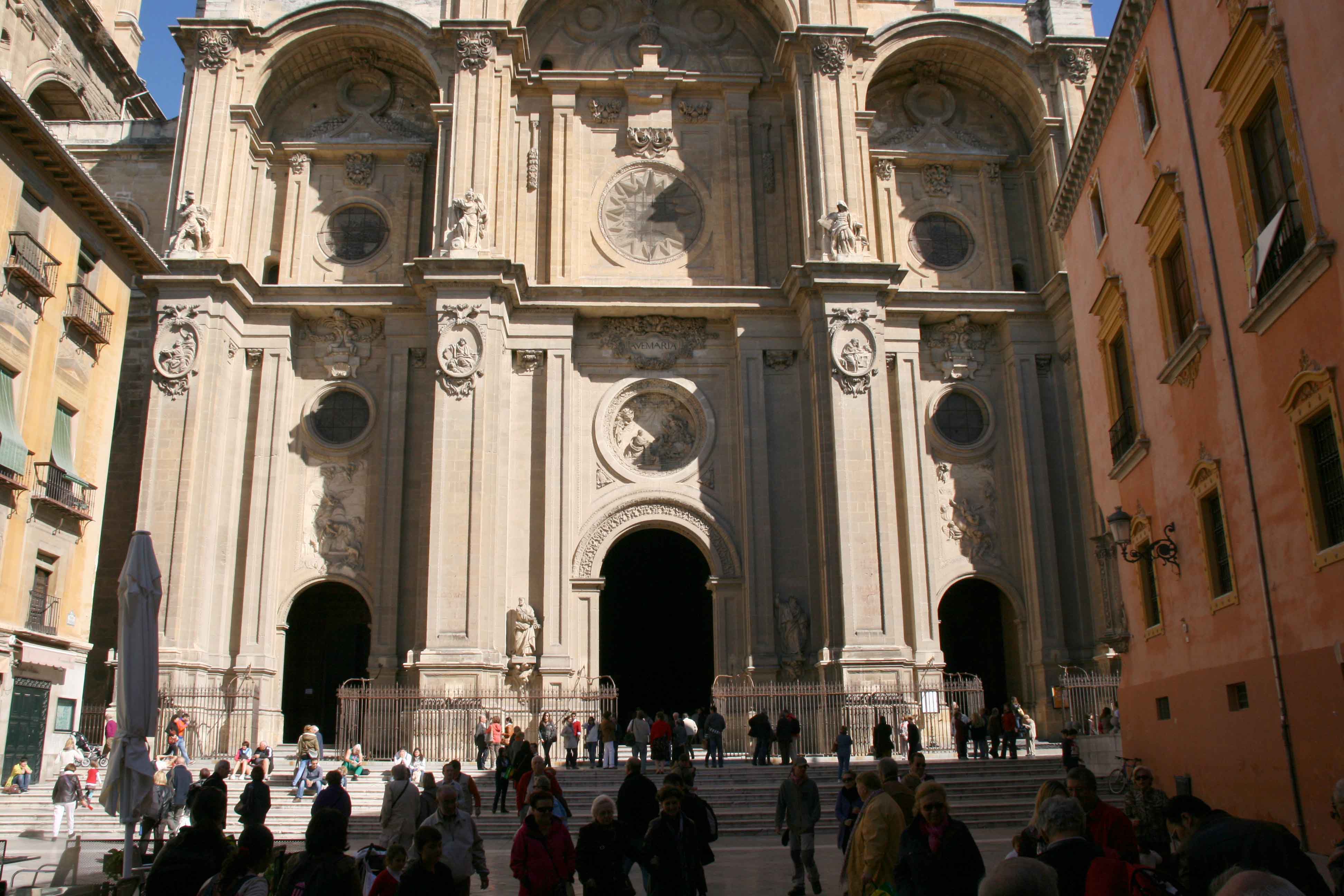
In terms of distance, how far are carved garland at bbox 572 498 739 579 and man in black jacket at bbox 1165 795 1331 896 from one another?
74.8 ft

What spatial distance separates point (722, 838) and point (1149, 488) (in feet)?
28.6

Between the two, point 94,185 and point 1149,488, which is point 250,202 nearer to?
point 94,185

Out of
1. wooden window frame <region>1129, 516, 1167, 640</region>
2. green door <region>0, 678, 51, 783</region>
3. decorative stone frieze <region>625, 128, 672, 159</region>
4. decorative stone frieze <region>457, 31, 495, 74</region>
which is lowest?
green door <region>0, 678, 51, 783</region>

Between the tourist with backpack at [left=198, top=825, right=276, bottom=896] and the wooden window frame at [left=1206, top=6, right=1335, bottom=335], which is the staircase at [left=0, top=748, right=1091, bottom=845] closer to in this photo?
the wooden window frame at [left=1206, top=6, right=1335, bottom=335]

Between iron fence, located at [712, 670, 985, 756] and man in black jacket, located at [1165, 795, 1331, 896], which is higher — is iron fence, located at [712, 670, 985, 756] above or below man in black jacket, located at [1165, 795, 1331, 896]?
above

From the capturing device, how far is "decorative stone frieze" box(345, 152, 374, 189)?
3173cm

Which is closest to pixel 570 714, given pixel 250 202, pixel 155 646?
pixel 155 646

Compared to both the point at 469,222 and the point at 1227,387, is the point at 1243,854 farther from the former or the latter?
the point at 469,222

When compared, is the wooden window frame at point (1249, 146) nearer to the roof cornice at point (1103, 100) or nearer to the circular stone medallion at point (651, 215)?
the roof cornice at point (1103, 100)

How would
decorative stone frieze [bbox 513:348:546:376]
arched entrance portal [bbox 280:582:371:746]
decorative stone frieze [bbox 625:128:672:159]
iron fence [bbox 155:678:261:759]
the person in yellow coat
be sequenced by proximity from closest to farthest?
the person in yellow coat < iron fence [bbox 155:678:261:759] < decorative stone frieze [bbox 513:348:546:376] < decorative stone frieze [bbox 625:128:672:159] < arched entrance portal [bbox 280:582:371:746]

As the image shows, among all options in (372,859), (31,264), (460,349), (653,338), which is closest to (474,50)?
(460,349)

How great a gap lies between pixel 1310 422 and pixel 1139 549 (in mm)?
6056

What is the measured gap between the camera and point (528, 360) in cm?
2969

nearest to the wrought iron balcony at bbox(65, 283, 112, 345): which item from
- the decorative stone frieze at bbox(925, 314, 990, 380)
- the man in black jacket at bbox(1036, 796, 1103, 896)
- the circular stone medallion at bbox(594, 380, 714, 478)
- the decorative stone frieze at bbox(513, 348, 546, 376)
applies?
the decorative stone frieze at bbox(513, 348, 546, 376)
